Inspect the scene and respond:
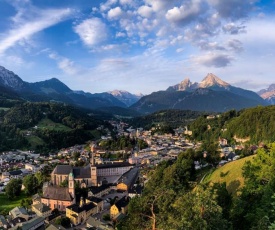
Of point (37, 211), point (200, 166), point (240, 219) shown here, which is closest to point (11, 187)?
point (37, 211)

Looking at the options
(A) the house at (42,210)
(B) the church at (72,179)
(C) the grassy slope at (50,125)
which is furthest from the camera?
(C) the grassy slope at (50,125)

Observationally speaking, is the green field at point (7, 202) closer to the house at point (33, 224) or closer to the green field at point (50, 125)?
the house at point (33, 224)

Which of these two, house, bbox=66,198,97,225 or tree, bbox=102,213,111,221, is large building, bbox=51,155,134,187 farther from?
tree, bbox=102,213,111,221

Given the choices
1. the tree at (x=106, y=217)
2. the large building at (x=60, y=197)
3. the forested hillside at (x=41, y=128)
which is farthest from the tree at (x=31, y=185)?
the forested hillside at (x=41, y=128)

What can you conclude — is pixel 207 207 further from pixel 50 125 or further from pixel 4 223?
pixel 50 125

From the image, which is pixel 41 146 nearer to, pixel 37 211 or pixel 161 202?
pixel 37 211

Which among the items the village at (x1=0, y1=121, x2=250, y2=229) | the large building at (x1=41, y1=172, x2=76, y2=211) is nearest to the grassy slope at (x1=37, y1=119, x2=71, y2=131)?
the village at (x1=0, y1=121, x2=250, y2=229)
